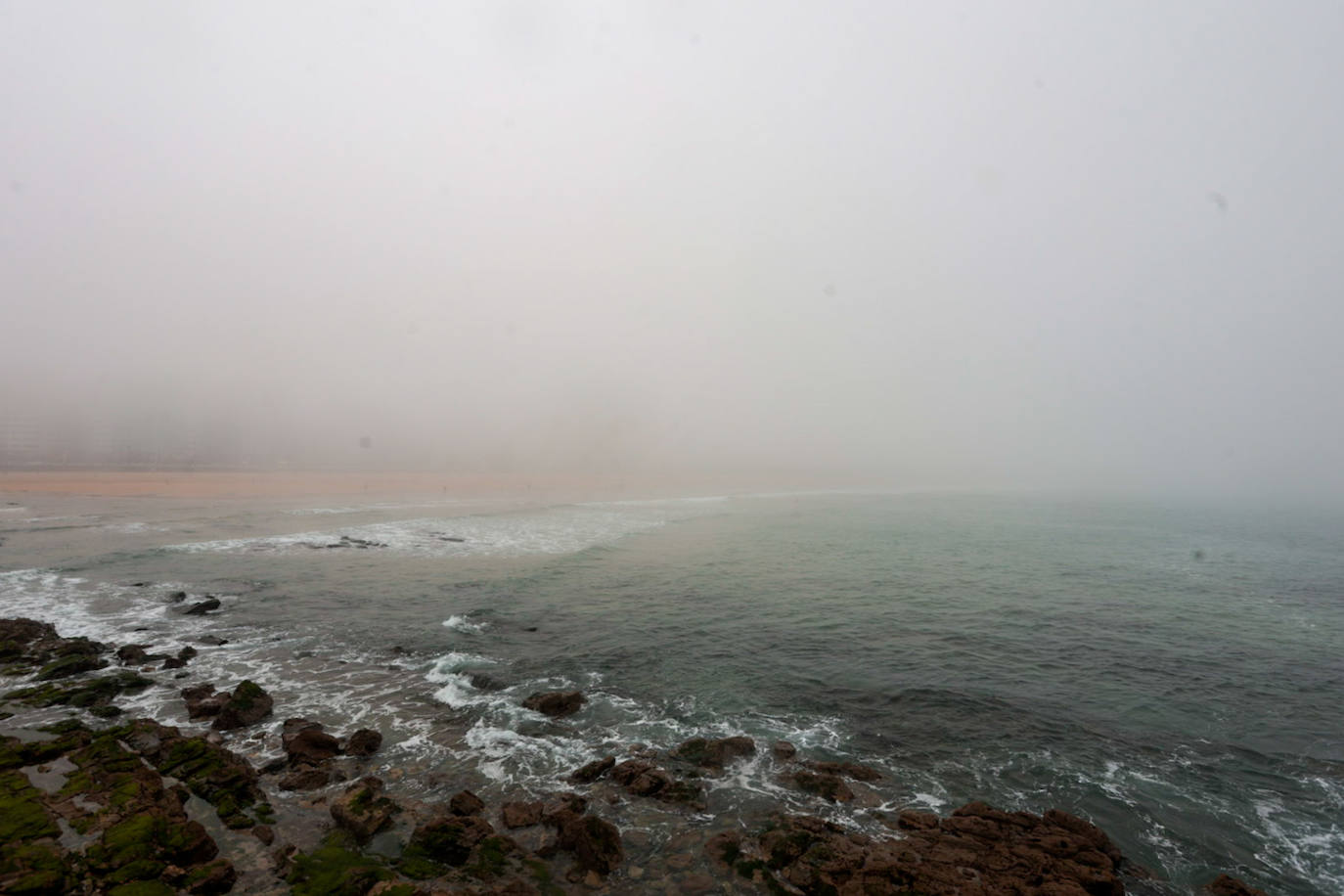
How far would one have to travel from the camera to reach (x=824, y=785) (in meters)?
11.4

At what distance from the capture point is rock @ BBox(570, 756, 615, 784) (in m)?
11.6

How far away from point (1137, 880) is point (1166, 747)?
6469 mm

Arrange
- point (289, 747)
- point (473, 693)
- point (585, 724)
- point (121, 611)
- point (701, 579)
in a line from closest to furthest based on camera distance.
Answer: point (289, 747)
point (585, 724)
point (473, 693)
point (121, 611)
point (701, 579)

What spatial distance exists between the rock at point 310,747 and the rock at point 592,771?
522 cm

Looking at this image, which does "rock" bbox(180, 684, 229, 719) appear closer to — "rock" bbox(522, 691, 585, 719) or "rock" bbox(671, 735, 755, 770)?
"rock" bbox(522, 691, 585, 719)

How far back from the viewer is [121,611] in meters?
21.9

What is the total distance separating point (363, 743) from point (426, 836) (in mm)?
3971

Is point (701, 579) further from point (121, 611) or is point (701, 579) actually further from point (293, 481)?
point (293, 481)

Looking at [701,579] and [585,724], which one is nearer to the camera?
[585,724]

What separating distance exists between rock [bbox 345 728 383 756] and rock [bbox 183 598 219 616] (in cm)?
1480

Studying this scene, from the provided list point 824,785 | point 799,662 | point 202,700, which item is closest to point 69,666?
point 202,700

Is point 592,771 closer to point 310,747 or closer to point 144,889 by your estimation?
point 310,747

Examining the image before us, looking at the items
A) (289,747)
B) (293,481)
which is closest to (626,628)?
(289,747)

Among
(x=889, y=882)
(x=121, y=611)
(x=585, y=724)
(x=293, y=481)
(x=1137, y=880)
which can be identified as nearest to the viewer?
(x=889, y=882)
